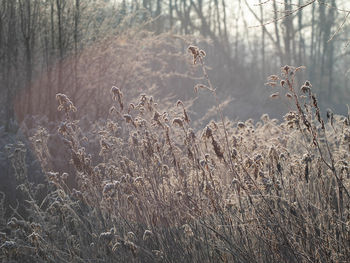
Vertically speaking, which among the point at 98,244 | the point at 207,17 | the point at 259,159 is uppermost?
the point at 207,17

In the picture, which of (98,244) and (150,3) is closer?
(98,244)

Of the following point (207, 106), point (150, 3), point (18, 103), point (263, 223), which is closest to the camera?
point (263, 223)

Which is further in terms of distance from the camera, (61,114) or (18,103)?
(18,103)

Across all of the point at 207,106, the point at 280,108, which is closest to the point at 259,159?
the point at 207,106

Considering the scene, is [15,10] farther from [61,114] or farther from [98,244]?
[98,244]

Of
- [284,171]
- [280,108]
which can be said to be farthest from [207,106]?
[284,171]

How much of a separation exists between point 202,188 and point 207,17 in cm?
2571

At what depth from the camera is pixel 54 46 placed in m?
8.45

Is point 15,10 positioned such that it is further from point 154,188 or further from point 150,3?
point 150,3

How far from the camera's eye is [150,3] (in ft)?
84.5

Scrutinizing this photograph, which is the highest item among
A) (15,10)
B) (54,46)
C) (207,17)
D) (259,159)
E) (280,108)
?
(207,17)

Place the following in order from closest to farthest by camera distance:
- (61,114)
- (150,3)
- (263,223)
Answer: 1. (263,223)
2. (61,114)
3. (150,3)

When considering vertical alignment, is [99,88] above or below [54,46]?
below

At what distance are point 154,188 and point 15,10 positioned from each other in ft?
22.4
